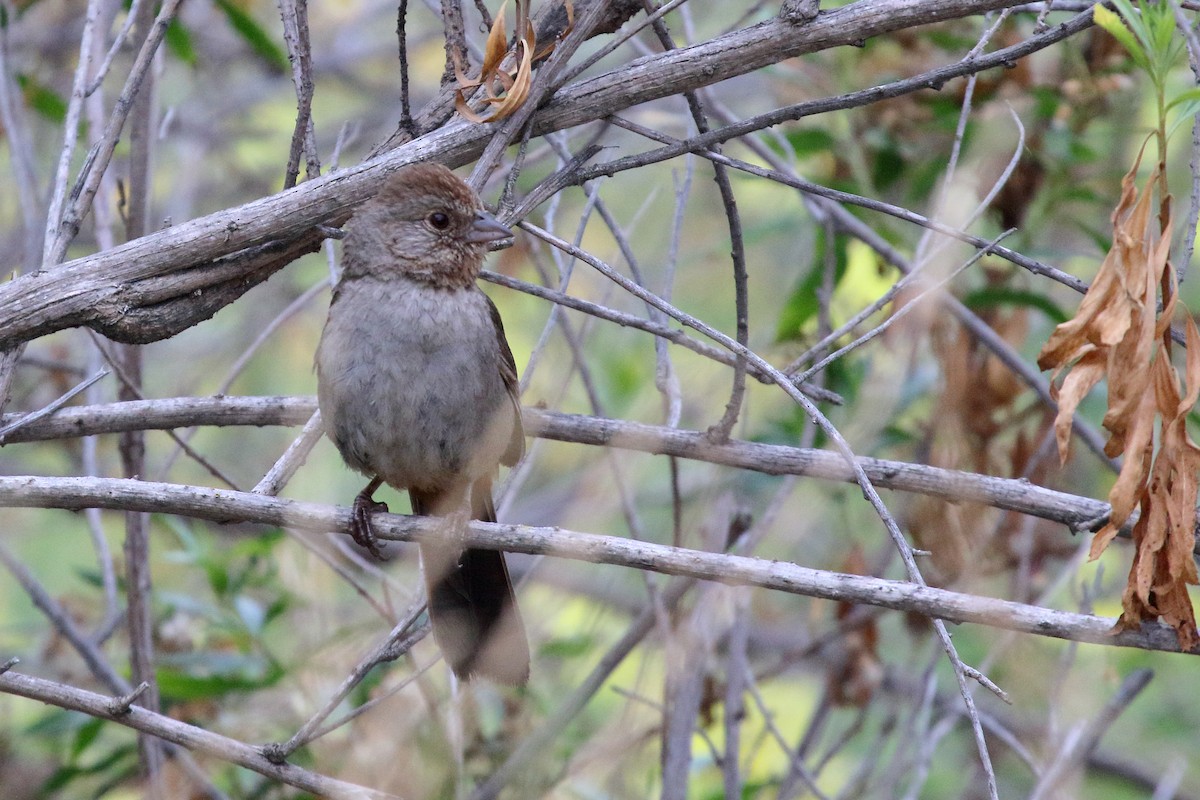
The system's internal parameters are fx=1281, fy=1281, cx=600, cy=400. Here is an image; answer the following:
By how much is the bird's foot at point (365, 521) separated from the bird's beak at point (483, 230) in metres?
0.93

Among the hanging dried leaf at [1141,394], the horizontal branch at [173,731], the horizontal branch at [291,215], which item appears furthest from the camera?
the horizontal branch at [291,215]

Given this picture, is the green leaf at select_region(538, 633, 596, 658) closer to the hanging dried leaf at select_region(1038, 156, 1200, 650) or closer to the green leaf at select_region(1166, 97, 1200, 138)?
Result: the hanging dried leaf at select_region(1038, 156, 1200, 650)

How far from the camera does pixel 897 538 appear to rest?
2715mm

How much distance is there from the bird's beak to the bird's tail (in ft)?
2.92

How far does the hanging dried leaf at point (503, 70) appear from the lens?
3.31 m

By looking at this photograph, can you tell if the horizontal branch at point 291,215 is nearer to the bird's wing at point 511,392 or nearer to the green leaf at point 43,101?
the bird's wing at point 511,392

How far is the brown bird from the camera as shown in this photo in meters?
4.02

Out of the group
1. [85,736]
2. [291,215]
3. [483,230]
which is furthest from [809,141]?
[85,736]

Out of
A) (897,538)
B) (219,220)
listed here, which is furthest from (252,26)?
(897,538)

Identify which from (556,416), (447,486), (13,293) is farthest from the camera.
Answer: (447,486)

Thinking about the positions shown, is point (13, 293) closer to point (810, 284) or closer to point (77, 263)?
point (77, 263)

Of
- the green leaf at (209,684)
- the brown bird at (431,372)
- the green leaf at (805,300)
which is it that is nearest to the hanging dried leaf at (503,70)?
the brown bird at (431,372)

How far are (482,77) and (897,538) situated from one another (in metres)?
1.64

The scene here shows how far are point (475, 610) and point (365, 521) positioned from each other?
0.85 metres
